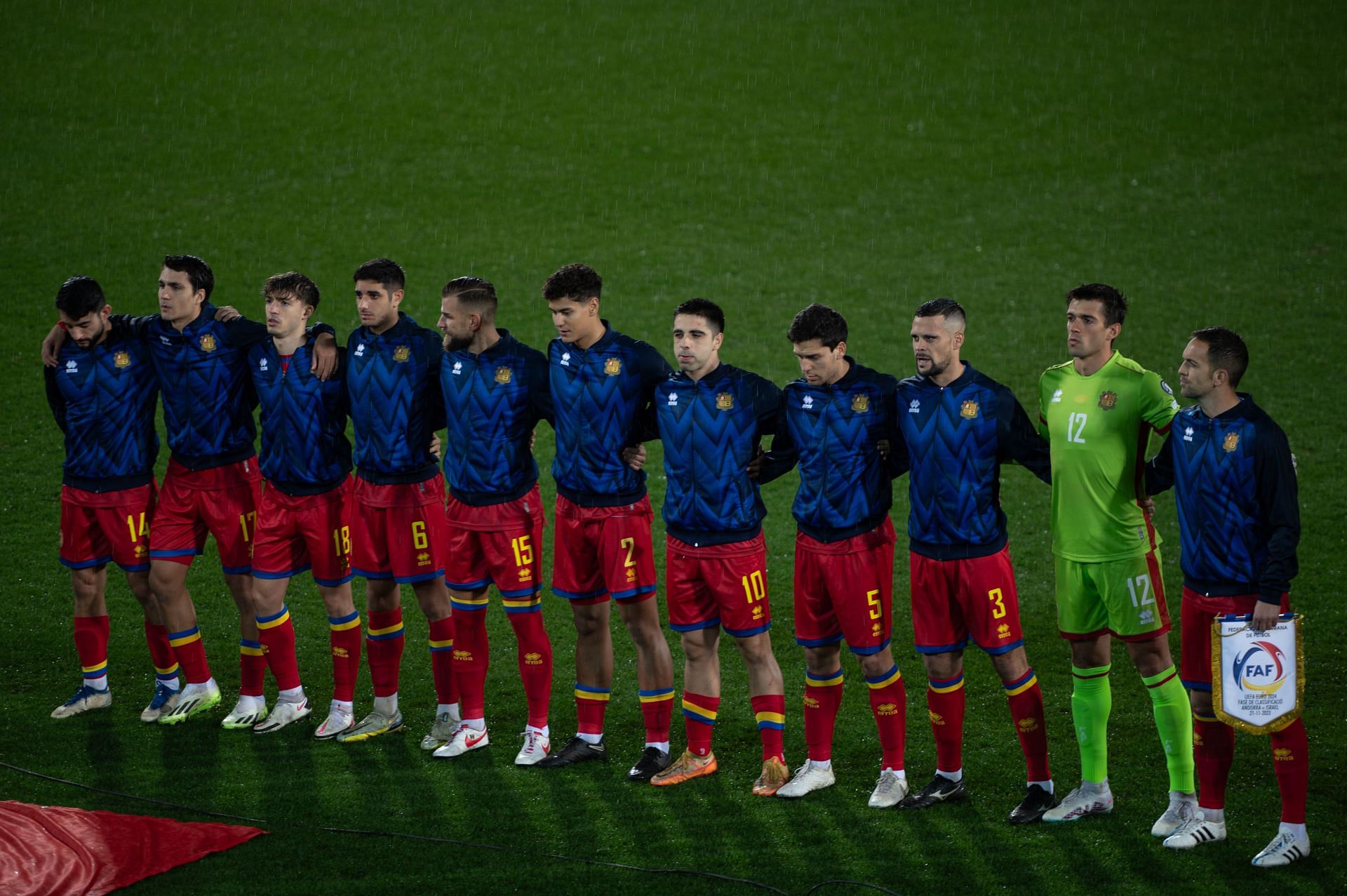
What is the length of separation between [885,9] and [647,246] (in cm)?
822

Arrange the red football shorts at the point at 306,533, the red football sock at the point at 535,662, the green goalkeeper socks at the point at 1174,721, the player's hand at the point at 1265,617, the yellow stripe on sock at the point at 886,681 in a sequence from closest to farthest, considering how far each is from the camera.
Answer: the player's hand at the point at 1265,617
the green goalkeeper socks at the point at 1174,721
the yellow stripe on sock at the point at 886,681
the red football sock at the point at 535,662
the red football shorts at the point at 306,533

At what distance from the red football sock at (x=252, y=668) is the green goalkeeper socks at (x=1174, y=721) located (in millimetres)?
4446

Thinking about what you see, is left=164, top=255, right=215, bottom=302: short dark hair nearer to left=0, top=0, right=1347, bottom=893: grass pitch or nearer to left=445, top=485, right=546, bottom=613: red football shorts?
left=445, top=485, right=546, bottom=613: red football shorts

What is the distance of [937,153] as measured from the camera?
717 inches

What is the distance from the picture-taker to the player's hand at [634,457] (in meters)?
6.46

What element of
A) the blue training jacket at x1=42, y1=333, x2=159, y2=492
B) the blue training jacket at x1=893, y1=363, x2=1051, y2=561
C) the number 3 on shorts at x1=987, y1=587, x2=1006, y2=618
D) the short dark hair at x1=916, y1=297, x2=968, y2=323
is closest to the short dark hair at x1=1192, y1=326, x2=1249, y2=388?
the blue training jacket at x1=893, y1=363, x2=1051, y2=561

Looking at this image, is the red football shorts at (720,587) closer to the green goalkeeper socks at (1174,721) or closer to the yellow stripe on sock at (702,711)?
the yellow stripe on sock at (702,711)

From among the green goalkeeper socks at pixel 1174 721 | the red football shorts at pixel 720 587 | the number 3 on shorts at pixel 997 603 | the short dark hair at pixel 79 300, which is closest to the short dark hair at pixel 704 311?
the red football shorts at pixel 720 587

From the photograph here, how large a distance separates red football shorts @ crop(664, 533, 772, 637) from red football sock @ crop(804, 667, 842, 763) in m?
0.34

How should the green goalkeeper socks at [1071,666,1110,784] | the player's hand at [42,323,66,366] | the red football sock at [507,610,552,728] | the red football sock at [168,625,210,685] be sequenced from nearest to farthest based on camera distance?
the green goalkeeper socks at [1071,666,1110,784], the red football sock at [507,610,552,728], the player's hand at [42,323,66,366], the red football sock at [168,625,210,685]

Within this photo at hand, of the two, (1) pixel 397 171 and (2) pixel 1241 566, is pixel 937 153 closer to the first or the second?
(1) pixel 397 171

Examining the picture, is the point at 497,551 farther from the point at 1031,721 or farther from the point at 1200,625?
the point at 1200,625

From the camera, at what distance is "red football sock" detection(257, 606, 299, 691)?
283 inches

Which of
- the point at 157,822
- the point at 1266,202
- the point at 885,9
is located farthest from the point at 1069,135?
the point at 157,822
